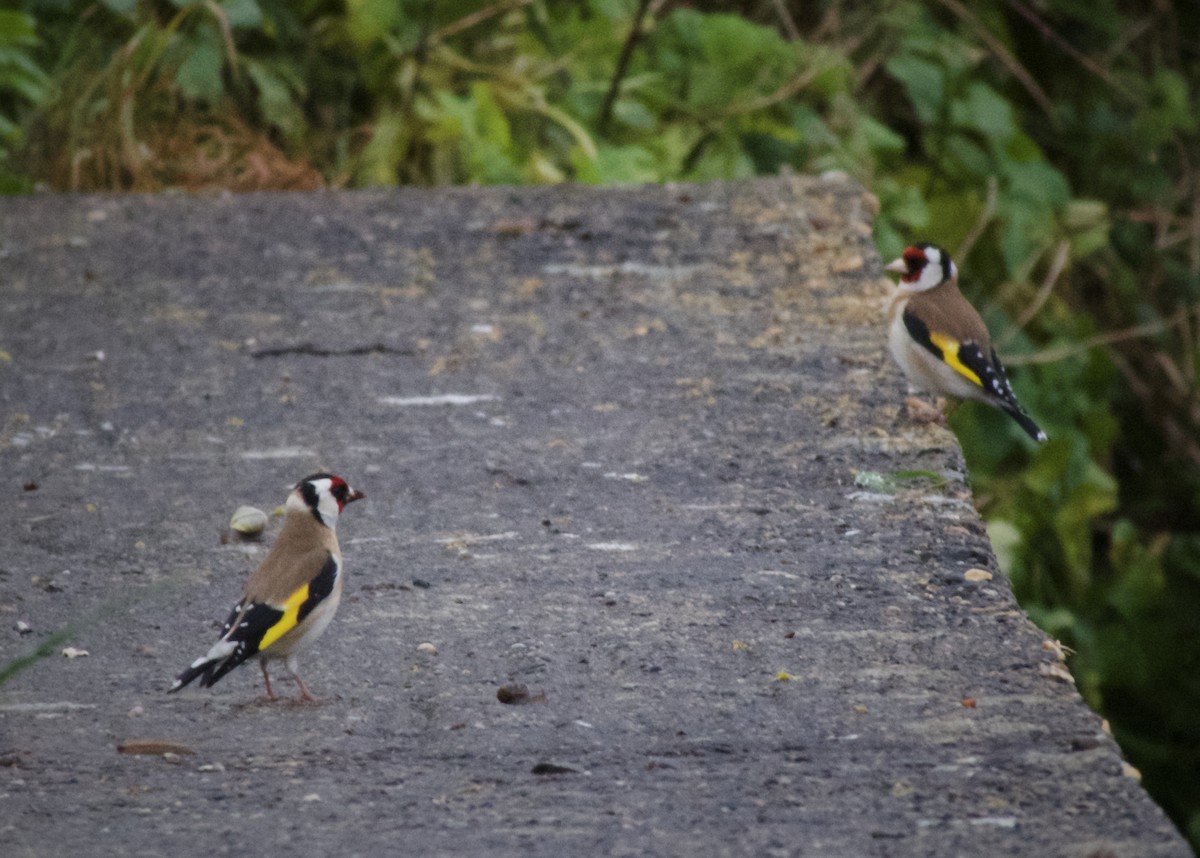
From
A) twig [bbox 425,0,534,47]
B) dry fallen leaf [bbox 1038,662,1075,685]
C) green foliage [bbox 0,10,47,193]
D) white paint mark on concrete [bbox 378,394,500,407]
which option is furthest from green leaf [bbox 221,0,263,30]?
dry fallen leaf [bbox 1038,662,1075,685]

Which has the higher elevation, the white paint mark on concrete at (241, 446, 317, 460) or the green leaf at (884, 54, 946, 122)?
the green leaf at (884, 54, 946, 122)

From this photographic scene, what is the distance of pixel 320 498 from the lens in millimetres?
3135

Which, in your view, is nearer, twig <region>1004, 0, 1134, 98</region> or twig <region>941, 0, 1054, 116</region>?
twig <region>1004, 0, 1134, 98</region>

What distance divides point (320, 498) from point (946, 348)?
1.63 metres

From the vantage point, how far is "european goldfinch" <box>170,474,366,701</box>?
2.66 meters

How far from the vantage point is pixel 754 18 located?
301 inches

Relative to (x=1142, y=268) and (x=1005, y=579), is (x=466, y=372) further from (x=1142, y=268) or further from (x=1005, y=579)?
(x=1142, y=268)

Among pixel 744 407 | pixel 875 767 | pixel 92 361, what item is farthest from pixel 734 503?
pixel 92 361

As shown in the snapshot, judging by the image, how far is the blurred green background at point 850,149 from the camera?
237 inches

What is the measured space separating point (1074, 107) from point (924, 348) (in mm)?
4259

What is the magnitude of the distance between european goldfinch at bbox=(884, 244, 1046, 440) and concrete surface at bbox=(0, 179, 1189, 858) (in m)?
0.14

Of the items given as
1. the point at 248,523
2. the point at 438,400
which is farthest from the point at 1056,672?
the point at 438,400

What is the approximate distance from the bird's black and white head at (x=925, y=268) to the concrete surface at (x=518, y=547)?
16 cm

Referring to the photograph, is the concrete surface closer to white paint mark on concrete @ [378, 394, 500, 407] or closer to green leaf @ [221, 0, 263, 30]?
white paint mark on concrete @ [378, 394, 500, 407]
